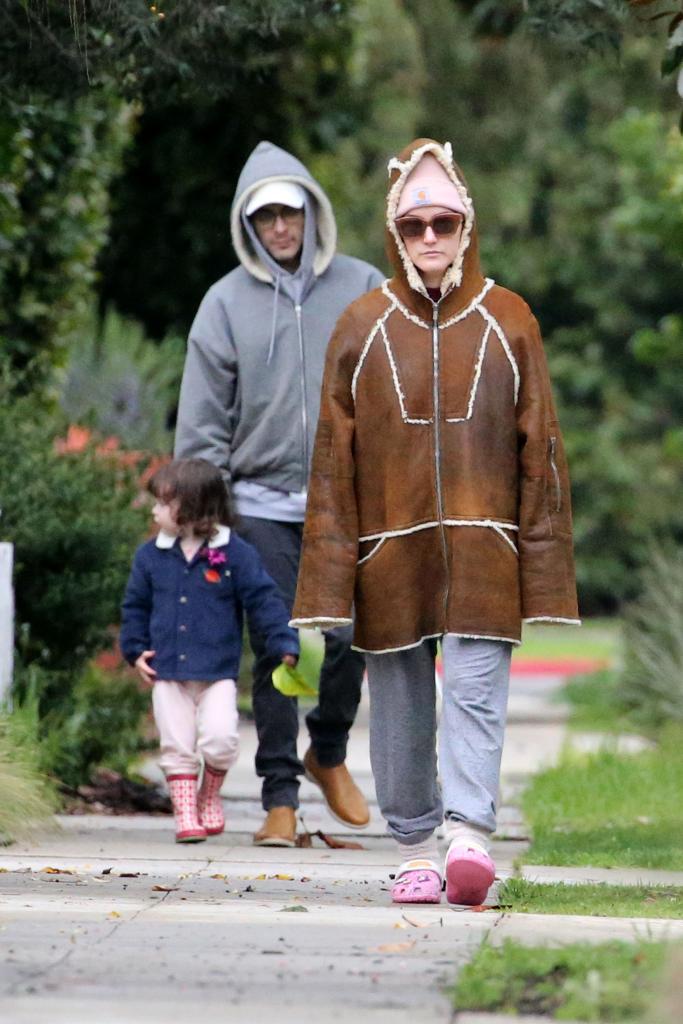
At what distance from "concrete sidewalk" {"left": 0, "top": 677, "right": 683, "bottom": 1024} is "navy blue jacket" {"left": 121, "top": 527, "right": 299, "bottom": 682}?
59cm

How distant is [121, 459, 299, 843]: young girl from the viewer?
22.2 ft

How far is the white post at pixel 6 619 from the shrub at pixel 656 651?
558 centimetres

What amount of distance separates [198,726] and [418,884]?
178cm

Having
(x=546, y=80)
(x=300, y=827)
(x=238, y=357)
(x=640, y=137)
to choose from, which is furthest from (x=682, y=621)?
(x=546, y=80)

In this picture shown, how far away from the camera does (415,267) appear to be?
5.51m

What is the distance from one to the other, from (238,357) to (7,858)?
6.22 ft

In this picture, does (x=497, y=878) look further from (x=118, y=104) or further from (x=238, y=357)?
(x=118, y=104)

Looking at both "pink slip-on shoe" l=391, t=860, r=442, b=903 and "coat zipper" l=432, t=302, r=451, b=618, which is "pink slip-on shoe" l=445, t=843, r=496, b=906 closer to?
"pink slip-on shoe" l=391, t=860, r=442, b=903

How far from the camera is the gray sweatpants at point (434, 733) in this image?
5.32 m

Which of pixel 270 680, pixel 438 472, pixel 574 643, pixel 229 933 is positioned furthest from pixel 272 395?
pixel 574 643

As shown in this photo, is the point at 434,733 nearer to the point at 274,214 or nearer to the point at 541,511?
the point at 541,511

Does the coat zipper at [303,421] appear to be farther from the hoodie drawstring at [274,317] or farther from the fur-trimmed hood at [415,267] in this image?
the fur-trimmed hood at [415,267]

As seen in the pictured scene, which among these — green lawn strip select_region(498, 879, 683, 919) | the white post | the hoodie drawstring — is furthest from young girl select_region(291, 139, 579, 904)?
the white post

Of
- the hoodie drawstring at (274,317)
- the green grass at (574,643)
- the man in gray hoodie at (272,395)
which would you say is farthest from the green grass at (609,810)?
the green grass at (574,643)
